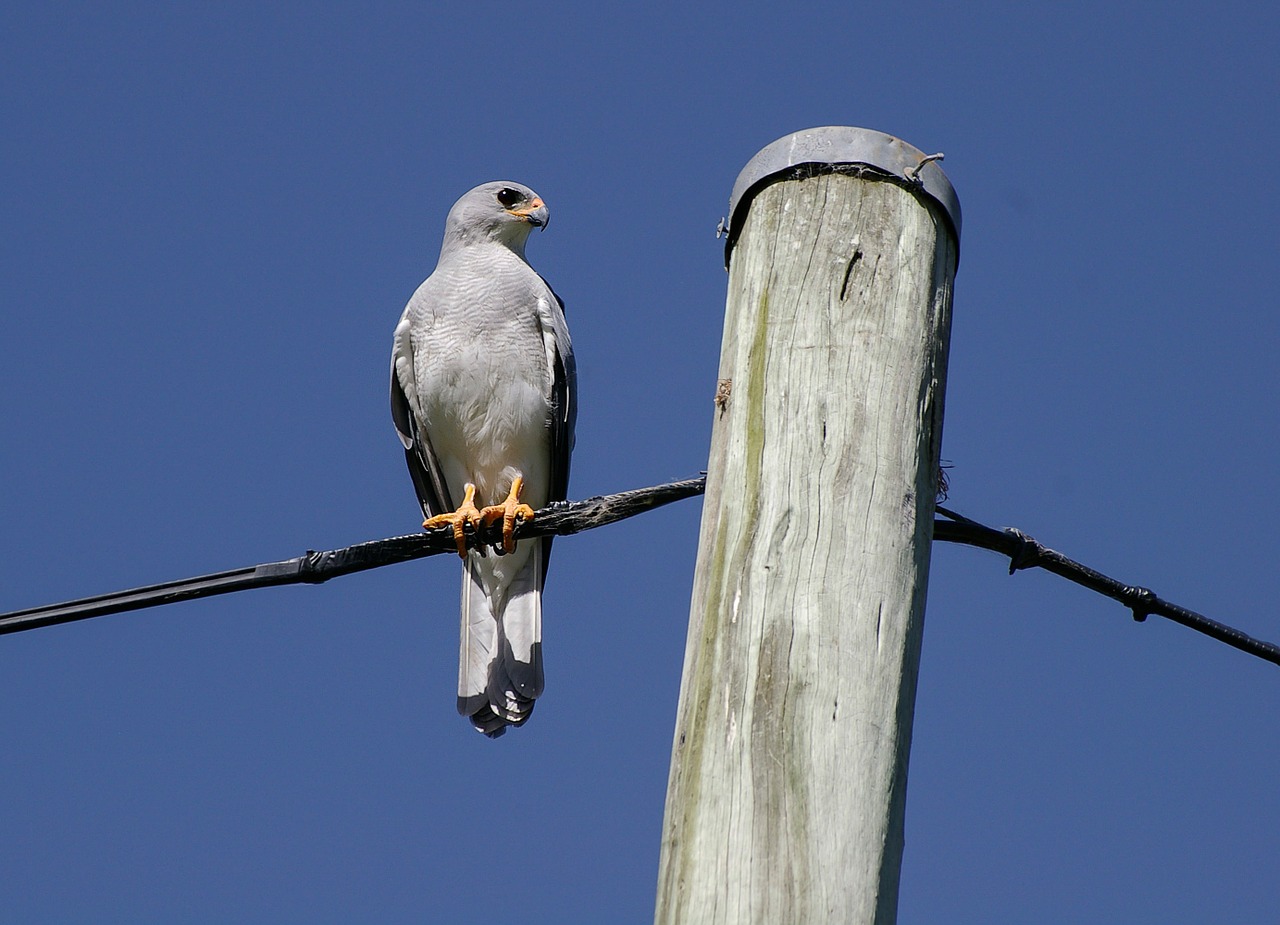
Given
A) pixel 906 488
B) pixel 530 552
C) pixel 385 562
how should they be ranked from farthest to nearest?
pixel 530 552 < pixel 385 562 < pixel 906 488

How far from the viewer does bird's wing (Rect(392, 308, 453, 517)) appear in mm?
6641

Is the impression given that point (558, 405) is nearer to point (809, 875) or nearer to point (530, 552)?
point (530, 552)

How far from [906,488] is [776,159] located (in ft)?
2.94

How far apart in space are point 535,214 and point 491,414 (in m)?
1.46

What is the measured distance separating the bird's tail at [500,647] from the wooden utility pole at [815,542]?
9.67 feet

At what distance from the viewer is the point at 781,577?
2598mm

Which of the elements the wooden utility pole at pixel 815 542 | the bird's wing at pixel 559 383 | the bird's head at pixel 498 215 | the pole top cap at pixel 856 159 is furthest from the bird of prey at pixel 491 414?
the wooden utility pole at pixel 815 542

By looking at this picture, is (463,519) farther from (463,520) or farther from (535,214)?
(535,214)

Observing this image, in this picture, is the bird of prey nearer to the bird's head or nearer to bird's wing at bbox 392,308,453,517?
bird's wing at bbox 392,308,453,517

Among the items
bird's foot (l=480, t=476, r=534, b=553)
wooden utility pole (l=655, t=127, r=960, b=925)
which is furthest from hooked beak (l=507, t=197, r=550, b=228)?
wooden utility pole (l=655, t=127, r=960, b=925)

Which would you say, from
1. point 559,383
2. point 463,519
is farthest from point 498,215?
point 463,519

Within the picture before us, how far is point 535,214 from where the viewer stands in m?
7.44

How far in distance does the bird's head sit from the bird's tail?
186 cm

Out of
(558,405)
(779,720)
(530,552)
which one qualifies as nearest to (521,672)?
(530,552)
